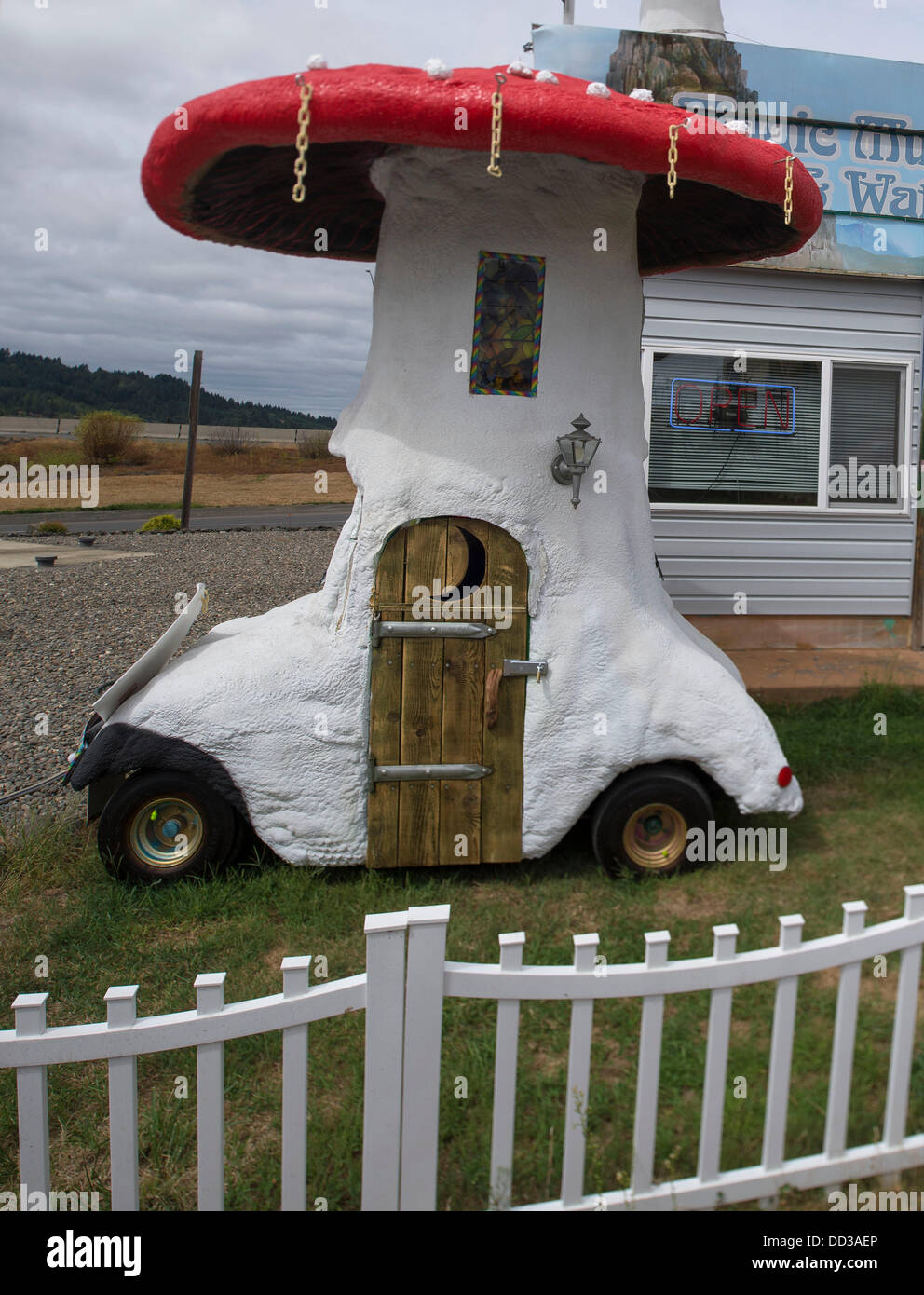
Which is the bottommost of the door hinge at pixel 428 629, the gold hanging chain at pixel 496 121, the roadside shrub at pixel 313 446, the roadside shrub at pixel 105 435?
the door hinge at pixel 428 629

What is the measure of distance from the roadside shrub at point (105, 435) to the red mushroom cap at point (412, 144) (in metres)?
42.7

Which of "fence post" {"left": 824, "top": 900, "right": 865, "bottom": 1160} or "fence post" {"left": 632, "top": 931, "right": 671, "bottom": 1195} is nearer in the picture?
"fence post" {"left": 632, "top": 931, "right": 671, "bottom": 1195}

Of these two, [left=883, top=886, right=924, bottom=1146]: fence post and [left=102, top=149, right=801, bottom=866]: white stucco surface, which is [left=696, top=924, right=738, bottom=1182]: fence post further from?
[left=102, top=149, right=801, bottom=866]: white stucco surface

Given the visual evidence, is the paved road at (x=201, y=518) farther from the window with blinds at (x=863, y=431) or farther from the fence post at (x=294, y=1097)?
the fence post at (x=294, y=1097)

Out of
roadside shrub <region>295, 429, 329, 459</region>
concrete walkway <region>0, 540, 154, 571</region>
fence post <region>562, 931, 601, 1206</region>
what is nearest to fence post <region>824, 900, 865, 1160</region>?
fence post <region>562, 931, 601, 1206</region>

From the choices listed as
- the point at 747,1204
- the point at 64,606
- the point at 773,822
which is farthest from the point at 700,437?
the point at 64,606

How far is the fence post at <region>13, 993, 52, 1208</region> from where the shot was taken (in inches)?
76.6

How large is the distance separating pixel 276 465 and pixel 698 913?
48.9 meters

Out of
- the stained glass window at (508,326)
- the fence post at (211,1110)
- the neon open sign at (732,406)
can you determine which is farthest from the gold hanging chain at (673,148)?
the neon open sign at (732,406)

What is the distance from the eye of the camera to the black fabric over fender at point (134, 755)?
4086mm

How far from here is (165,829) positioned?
169 inches

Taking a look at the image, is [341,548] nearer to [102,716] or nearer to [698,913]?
[102,716]

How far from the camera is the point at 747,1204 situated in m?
2.31

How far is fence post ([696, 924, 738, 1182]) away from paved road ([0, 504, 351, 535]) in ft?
68.1
